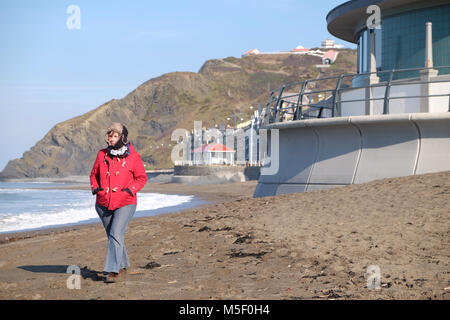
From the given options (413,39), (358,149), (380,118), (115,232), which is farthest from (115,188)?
(413,39)

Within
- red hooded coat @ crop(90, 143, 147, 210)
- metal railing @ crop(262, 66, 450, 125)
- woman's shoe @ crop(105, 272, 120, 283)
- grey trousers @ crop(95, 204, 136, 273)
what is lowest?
woman's shoe @ crop(105, 272, 120, 283)

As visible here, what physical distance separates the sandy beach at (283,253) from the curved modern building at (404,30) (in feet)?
15.6

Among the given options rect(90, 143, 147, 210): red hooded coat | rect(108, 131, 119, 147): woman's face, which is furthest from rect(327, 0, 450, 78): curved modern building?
rect(108, 131, 119, 147): woman's face

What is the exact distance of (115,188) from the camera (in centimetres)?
694

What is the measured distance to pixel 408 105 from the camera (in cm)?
1402

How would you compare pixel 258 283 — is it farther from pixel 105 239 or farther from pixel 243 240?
pixel 105 239

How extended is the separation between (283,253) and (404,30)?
9.93 m

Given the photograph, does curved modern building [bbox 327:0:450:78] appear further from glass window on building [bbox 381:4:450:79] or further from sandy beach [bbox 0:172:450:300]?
sandy beach [bbox 0:172:450:300]

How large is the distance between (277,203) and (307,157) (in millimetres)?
2777

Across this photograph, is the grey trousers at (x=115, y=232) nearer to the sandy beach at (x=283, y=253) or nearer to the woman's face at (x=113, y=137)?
the sandy beach at (x=283, y=253)

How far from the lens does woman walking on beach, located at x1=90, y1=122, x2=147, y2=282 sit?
6.92 metres

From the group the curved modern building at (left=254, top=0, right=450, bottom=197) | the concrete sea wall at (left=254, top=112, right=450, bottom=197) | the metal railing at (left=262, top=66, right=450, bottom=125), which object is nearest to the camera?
the concrete sea wall at (left=254, top=112, right=450, bottom=197)

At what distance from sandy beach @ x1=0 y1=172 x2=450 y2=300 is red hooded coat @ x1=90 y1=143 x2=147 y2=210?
36.3 inches
